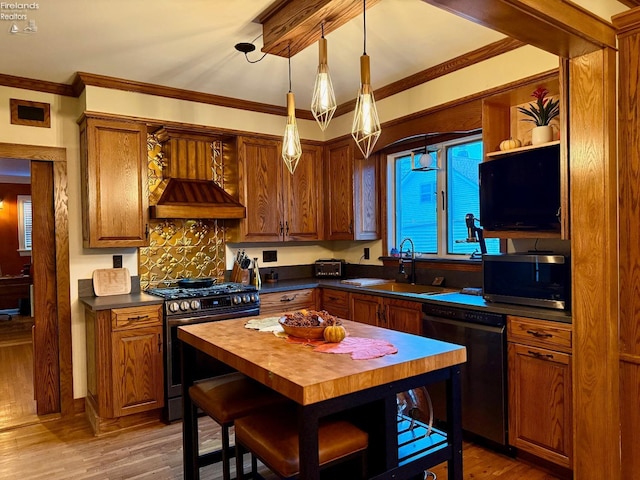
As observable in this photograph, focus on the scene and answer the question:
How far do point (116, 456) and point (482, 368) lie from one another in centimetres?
236

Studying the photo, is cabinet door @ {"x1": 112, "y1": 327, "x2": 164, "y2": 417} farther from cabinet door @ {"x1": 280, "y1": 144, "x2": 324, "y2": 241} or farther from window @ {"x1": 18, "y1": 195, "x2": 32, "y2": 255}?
window @ {"x1": 18, "y1": 195, "x2": 32, "y2": 255}

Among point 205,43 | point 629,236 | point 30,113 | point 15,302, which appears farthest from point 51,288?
point 15,302

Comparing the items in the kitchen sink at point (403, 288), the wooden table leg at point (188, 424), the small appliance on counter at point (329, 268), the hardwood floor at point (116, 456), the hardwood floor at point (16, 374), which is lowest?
the hardwood floor at point (116, 456)

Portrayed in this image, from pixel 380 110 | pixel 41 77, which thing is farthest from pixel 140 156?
pixel 380 110

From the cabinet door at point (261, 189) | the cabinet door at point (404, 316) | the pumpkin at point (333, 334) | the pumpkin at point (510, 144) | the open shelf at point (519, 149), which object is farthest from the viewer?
the cabinet door at point (261, 189)

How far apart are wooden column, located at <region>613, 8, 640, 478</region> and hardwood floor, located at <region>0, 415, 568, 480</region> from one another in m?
0.60

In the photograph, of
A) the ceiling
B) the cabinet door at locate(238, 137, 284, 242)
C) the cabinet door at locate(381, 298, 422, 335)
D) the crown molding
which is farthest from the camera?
the cabinet door at locate(238, 137, 284, 242)

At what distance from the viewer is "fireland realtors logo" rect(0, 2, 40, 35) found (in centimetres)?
238

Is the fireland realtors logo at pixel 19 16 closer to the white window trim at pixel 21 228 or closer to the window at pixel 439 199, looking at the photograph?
the window at pixel 439 199

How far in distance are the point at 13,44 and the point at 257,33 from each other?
154 centimetres

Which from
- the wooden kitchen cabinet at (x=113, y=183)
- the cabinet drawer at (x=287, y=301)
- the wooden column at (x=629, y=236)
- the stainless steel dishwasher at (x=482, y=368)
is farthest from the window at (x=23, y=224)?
the wooden column at (x=629, y=236)

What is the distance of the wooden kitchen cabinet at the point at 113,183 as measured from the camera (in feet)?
11.3

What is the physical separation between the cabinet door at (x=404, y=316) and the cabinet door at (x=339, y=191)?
1.07 metres

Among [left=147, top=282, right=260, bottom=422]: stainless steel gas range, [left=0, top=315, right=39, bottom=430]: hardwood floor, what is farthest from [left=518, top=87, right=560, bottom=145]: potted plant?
[left=0, top=315, right=39, bottom=430]: hardwood floor
